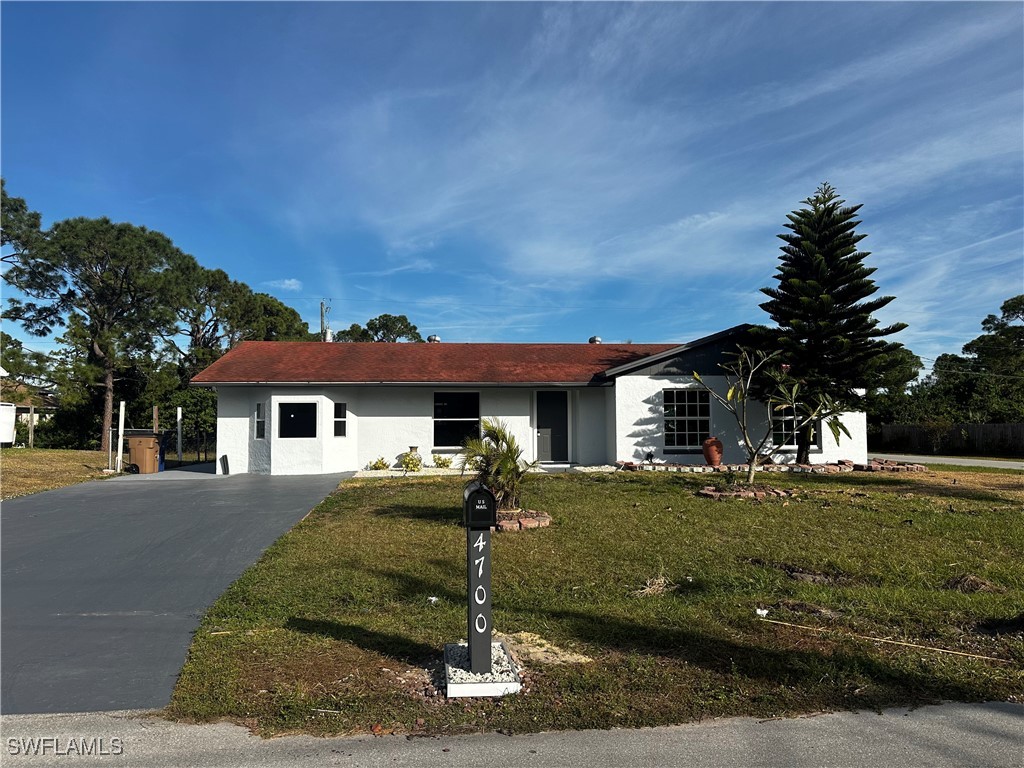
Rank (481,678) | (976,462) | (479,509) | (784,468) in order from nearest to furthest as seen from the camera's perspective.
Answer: (481,678) → (479,509) → (784,468) → (976,462)

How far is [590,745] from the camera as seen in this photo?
3291 mm

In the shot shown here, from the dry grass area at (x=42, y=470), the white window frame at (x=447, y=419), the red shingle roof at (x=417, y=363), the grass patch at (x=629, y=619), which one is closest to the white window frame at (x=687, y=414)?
the red shingle roof at (x=417, y=363)

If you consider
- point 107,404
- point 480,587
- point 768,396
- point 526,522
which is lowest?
point 526,522

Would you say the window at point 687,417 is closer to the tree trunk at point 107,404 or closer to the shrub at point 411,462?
the shrub at point 411,462

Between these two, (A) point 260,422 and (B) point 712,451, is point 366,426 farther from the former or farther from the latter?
(B) point 712,451

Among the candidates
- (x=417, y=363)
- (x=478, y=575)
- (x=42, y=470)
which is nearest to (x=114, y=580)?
(x=478, y=575)

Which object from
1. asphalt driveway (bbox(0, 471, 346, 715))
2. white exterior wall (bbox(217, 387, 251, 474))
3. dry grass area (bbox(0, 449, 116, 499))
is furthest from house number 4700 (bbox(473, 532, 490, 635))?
white exterior wall (bbox(217, 387, 251, 474))

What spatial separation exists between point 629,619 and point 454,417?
533 inches

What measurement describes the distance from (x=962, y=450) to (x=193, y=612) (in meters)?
33.1

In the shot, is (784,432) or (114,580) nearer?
(114,580)

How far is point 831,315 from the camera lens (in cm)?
1686

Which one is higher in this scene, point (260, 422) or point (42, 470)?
point (260, 422)

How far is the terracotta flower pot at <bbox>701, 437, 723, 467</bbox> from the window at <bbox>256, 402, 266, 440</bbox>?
38.2 ft

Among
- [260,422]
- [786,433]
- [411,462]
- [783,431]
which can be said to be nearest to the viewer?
[411,462]
